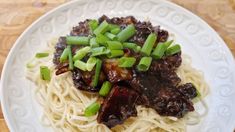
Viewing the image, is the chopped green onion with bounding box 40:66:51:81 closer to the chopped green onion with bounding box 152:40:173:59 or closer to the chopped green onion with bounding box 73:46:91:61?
the chopped green onion with bounding box 73:46:91:61

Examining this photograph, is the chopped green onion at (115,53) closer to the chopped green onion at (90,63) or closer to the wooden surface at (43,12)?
the chopped green onion at (90,63)

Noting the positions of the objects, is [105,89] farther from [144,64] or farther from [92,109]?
[144,64]

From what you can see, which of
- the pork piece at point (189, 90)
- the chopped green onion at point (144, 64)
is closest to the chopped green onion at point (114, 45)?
the chopped green onion at point (144, 64)

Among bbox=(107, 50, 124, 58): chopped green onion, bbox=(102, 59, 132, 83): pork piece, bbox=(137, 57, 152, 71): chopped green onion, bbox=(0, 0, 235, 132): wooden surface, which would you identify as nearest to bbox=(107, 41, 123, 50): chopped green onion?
bbox=(107, 50, 124, 58): chopped green onion

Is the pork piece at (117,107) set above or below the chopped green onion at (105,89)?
below

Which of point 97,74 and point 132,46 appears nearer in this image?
point 97,74

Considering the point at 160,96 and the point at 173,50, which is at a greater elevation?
the point at 173,50

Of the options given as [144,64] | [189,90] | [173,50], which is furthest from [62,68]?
[189,90]
